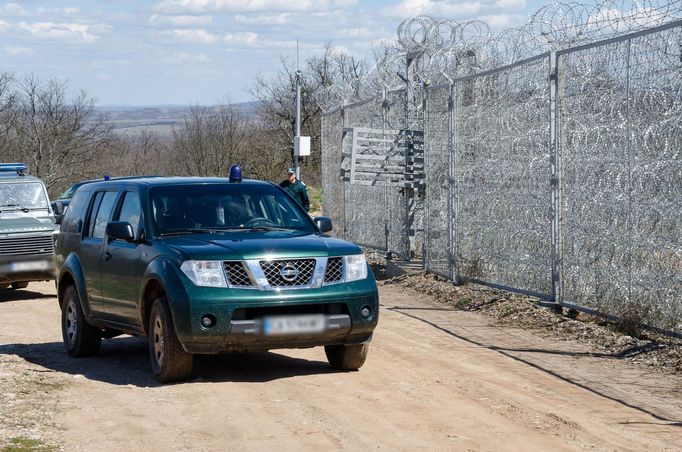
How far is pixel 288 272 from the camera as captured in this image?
9.02 m

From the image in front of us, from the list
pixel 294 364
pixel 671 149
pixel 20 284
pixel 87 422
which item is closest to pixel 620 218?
pixel 671 149

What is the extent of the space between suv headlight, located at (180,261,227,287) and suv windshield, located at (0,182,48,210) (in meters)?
9.76

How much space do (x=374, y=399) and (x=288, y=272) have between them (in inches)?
48.2

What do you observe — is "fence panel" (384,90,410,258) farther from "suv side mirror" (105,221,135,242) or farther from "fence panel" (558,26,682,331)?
"suv side mirror" (105,221,135,242)

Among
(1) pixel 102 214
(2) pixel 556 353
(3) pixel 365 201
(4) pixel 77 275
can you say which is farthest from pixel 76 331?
(3) pixel 365 201

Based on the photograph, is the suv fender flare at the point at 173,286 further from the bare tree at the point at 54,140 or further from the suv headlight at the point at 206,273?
the bare tree at the point at 54,140

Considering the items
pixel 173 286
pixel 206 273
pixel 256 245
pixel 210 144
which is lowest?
pixel 173 286

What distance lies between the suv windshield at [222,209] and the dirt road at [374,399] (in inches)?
48.6

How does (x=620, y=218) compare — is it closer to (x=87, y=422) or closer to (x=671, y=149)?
(x=671, y=149)

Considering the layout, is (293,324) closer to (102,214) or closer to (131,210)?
(131,210)

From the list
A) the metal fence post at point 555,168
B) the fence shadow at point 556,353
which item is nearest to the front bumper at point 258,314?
the fence shadow at point 556,353

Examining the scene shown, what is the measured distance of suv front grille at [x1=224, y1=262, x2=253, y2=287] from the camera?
895 centimetres

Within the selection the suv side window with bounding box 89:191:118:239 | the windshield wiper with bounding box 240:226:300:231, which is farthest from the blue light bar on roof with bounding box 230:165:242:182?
the suv side window with bounding box 89:191:118:239

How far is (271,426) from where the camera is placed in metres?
7.59
